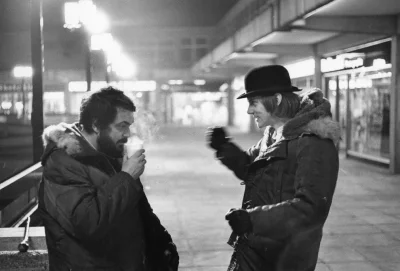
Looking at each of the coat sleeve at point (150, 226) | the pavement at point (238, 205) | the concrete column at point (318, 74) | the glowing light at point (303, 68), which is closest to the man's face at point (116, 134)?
the coat sleeve at point (150, 226)

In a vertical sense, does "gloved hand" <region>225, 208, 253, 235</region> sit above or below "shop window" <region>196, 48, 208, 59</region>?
below

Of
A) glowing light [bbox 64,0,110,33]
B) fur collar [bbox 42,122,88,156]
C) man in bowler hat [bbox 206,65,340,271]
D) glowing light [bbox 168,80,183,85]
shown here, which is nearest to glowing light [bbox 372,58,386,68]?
glowing light [bbox 64,0,110,33]

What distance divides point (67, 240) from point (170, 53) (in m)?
43.0

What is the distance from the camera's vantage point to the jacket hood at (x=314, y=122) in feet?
7.74

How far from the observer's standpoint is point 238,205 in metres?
8.52

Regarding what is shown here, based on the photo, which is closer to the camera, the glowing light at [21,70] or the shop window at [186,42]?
the glowing light at [21,70]

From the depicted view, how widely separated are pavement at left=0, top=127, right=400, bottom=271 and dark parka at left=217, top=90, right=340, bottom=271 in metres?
1.25

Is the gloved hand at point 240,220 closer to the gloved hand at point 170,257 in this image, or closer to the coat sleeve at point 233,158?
the gloved hand at point 170,257

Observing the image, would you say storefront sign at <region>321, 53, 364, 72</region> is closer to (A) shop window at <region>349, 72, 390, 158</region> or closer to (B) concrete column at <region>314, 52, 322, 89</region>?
(B) concrete column at <region>314, 52, 322, 89</region>

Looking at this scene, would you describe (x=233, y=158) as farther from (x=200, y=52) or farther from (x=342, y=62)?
(x=200, y=52)

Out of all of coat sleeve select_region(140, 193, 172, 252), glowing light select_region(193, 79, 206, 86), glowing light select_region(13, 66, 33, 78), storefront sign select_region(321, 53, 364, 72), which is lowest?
coat sleeve select_region(140, 193, 172, 252)

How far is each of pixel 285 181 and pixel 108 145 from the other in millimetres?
818

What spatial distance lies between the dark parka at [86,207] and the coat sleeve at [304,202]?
0.55 metres

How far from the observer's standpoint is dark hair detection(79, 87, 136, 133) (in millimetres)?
2270
